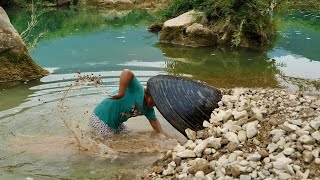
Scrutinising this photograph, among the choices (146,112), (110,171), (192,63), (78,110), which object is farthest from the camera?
(192,63)

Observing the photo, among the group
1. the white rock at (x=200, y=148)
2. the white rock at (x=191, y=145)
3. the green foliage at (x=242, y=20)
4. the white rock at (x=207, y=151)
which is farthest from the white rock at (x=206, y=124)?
the green foliage at (x=242, y=20)

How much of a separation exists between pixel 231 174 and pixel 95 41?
1328cm

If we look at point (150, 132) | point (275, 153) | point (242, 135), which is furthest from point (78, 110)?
point (275, 153)

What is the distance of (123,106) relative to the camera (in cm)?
622

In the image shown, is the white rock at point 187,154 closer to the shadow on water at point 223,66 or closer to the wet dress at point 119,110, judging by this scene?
the wet dress at point 119,110

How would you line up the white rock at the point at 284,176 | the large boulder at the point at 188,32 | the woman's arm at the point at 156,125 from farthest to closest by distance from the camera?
the large boulder at the point at 188,32 → the woman's arm at the point at 156,125 → the white rock at the point at 284,176

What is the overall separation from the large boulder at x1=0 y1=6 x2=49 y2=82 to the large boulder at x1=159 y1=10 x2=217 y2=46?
6.98 m

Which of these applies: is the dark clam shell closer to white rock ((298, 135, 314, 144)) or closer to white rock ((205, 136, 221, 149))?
white rock ((205, 136, 221, 149))

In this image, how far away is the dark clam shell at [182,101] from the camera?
6.05 m

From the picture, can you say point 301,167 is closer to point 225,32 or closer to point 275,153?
point 275,153

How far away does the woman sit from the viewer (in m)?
5.99

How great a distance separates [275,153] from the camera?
4668mm

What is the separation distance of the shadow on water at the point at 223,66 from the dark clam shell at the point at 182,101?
3.58 metres

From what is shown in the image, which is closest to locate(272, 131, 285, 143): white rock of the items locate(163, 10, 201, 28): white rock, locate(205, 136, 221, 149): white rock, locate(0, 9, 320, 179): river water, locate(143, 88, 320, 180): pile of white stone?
locate(143, 88, 320, 180): pile of white stone
